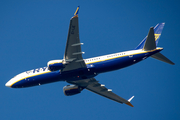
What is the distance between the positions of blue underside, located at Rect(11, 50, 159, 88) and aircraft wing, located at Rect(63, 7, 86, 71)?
4.04ft

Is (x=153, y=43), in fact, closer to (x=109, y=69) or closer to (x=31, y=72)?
(x=109, y=69)

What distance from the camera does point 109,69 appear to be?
40562mm

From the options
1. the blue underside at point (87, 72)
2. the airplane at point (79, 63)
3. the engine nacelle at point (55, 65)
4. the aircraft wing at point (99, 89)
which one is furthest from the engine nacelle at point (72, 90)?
the engine nacelle at point (55, 65)

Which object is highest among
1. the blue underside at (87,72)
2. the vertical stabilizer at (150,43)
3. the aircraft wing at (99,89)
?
the vertical stabilizer at (150,43)

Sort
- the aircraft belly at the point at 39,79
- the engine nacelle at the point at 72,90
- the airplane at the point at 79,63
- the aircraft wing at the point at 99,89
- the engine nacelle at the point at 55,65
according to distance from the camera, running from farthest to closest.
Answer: the engine nacelle at the point at 72,90 < the aircraft wing at the point at 99,89 < the aircraft belly at the point at 39,79 < the engine nacelle at the point at 55,65 < the airplane at the point at 79,63

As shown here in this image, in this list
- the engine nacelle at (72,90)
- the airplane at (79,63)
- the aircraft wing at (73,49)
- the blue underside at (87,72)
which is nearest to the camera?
the aircraft wing at (73,49)

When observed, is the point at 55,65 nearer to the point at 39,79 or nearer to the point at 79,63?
the point at 79,63

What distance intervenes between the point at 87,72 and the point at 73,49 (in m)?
5.91

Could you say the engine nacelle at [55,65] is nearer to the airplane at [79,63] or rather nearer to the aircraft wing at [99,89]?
the airplane at [79,63]

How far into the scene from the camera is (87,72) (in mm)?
40938

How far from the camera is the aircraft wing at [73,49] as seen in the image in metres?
33.1

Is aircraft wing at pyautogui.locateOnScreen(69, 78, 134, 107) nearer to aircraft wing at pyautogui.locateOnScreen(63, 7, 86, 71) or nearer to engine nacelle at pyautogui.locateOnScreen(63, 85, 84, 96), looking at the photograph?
engine nacelle at pyautogui.locateOnScreen(63, 85, 84, 96)

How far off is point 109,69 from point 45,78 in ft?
35.2

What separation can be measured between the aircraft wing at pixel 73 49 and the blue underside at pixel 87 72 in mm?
1230
